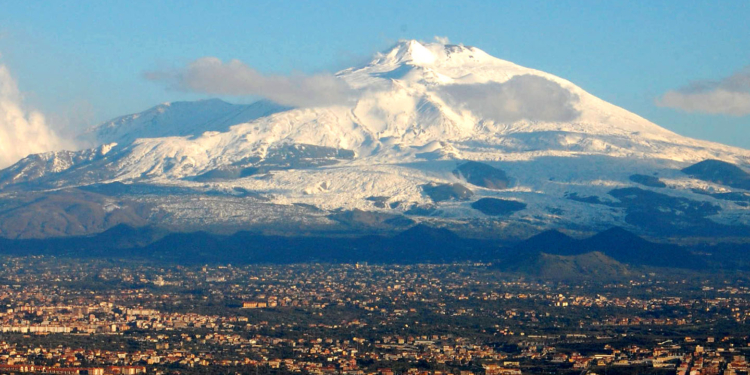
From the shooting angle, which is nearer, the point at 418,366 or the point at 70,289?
the point at 418,366

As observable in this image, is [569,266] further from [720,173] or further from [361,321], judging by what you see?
[720,173]

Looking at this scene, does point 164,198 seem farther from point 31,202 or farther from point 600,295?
point 600,295

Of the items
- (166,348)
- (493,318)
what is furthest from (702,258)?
(166,348)

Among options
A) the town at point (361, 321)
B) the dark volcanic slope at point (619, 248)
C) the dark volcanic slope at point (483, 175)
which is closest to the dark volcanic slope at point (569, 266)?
the town at point (361, 321)

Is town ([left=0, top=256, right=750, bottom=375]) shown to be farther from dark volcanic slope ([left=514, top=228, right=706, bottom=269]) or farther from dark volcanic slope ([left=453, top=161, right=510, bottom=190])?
dark volcanic slope ([left=453, top=161, right=510, bottom=190])

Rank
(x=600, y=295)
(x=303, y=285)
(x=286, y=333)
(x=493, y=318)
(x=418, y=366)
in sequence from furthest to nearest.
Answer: (x=303, y=285), (x=600, y=295), (x=493, y=318), (x=286, y=333), (x=418, y=366)

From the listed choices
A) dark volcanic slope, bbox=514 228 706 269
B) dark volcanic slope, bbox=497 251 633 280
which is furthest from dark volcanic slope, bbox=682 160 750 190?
dark volcanic slope, bbox=497 251 633 280

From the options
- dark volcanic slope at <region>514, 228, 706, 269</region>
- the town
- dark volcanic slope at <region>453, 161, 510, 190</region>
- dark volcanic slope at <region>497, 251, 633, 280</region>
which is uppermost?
dark volcanic slope at <region>453, 161, 510, 190</region>

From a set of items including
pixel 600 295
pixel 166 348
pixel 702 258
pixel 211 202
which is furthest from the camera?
pixel 211 202
